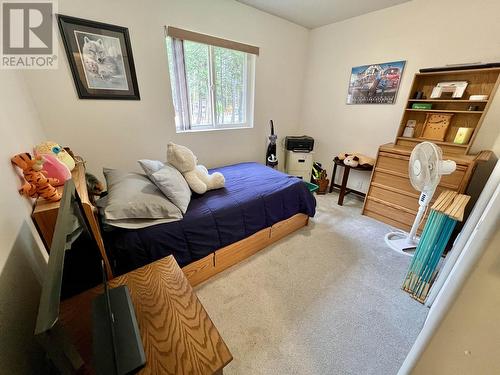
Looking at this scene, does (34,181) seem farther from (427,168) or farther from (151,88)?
(427,168)

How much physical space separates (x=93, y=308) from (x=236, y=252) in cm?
126

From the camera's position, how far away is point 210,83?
2.60m

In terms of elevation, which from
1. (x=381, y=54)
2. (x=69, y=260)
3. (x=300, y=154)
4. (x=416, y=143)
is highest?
(x=381, y=54)

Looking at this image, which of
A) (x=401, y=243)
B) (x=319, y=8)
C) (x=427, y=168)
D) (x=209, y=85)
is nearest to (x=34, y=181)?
(x=209, y=85)

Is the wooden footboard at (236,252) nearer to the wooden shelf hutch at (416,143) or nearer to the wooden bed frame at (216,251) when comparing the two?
the wooden bed frame at (216,251)

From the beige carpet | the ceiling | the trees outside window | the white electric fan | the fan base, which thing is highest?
the ceiling

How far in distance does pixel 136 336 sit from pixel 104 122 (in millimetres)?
2059

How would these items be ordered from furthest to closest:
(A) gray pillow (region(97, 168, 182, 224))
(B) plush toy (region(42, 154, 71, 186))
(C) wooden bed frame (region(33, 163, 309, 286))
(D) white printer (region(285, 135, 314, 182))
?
1. (D) white printer (region(285, 135, 314, 182))
2. (A) gray pillow (region(97, 168, 182, 224))
3. (B) plush toy (region(42, 154, 71, 186))
4. (C) wooden bed frame (region(33, 163, 309, 286))

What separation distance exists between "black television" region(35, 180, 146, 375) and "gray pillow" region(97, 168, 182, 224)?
509 millimetres

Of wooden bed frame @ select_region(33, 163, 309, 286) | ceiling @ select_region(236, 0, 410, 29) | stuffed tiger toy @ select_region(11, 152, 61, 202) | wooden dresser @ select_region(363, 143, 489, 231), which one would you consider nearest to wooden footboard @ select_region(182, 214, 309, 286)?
wooden bed frame @ select_region(33, 163, 309, 286)

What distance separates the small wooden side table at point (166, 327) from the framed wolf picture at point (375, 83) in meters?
3.10

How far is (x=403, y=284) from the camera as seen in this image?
5.35 ft

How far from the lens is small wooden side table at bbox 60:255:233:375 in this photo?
2.31ft

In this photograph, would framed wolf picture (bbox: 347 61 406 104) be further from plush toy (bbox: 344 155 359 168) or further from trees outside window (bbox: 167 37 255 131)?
trees outside window (bbox: 167 37 255 131)
